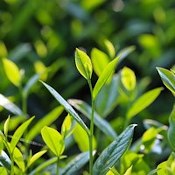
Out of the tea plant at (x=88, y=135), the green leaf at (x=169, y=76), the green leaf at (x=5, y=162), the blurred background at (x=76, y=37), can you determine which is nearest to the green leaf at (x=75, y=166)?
the tea plant at (x=88, y=135)

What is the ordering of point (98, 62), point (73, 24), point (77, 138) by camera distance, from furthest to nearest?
point (73, 24) → point (98, 62) → point (77, 138)

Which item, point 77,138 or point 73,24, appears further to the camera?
point 73,24

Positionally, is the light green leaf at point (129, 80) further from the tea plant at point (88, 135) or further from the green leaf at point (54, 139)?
the green leaf at point (54, 139)

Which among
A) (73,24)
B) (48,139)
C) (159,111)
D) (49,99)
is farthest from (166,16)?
(48,139)

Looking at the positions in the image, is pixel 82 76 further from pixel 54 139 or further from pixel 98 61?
pixel 54 139

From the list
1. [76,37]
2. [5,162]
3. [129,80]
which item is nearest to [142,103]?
[129,80]

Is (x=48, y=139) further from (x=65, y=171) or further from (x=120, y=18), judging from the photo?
(x=120, y=18)
